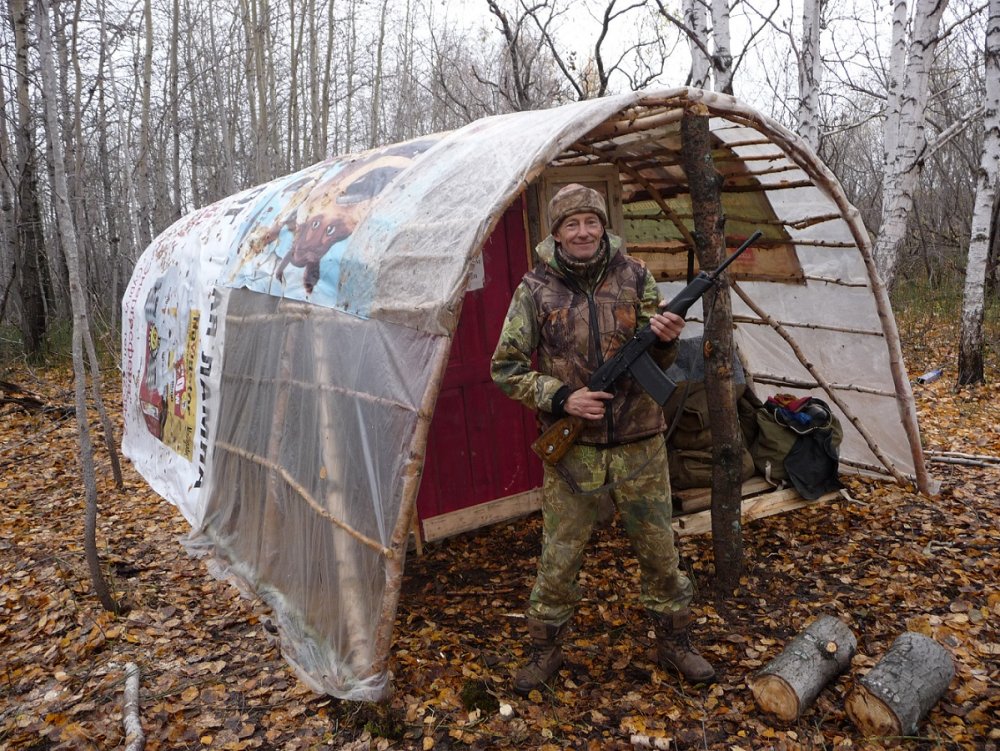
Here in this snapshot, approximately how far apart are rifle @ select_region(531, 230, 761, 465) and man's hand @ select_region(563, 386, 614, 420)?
0.06 meters

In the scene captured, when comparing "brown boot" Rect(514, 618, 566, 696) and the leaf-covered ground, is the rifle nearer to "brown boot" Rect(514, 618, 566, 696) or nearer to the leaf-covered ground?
"brown boot" Rect(514, 618, 566, 696)

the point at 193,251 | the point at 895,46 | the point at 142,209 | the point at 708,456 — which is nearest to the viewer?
the point at 708,456

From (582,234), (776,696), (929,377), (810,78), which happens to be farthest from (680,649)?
(810,78)

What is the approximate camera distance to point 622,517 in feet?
10.7

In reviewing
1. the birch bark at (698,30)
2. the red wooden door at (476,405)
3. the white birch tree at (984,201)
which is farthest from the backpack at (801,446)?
the birch bark at (698,30)

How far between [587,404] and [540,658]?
134 centimetres

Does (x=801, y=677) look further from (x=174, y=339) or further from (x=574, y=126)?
(x=174, y=339)

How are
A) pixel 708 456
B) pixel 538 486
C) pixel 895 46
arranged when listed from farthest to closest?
pixel 895 46, pixel 538 486, pixel 708 456

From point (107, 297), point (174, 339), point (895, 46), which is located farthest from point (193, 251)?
point (107, 297)

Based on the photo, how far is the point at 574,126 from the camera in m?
3.20

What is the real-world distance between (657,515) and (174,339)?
4897 millimetres

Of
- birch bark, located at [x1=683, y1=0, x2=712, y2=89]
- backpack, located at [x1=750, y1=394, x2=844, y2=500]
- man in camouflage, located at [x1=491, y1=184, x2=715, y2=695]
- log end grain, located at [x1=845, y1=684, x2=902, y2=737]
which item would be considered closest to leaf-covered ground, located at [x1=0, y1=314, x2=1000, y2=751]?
log end grain, located at [x1=845, y1=684, x2=902, y2=737]

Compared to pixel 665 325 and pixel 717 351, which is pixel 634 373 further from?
pixel 717 351

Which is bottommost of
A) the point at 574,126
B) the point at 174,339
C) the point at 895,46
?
the point at 174,339
